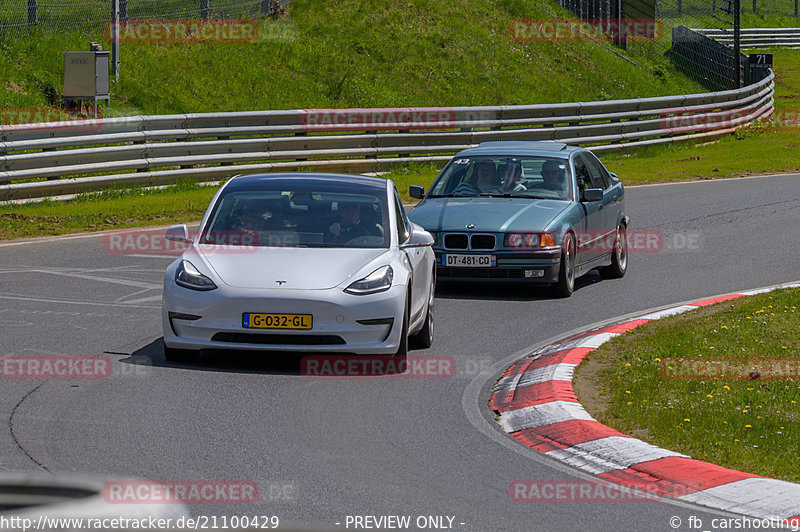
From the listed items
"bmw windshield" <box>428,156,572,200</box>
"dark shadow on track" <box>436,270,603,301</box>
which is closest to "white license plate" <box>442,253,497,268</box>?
"dark shadow on track" <box>436,270,603,301</box>

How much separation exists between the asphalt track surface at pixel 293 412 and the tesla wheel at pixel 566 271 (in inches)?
7.9

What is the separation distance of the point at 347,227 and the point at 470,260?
323 cm

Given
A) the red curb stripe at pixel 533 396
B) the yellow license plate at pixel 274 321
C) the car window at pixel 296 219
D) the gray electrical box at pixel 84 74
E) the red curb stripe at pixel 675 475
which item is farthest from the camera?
the gray electrical box at pixel 84 74

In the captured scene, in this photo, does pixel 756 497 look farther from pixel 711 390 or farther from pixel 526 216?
pixel 526 216

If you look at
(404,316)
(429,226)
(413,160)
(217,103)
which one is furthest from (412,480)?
(217,103)

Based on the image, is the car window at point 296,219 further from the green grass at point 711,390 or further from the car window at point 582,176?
the car window at point 582,176

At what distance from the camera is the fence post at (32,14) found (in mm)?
27109

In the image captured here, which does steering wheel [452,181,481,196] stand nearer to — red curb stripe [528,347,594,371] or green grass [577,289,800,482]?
green grass [577,289,800,482]

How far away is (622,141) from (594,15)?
1865 cm

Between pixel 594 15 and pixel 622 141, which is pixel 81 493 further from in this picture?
pixel 594 15

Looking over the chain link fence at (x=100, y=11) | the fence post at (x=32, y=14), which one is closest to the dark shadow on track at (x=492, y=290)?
the chain link fence at (x=100, y=11)

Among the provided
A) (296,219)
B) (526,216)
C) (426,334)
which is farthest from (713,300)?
(296,219)

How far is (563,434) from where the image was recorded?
7.61 meters

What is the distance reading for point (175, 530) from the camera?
3.18 metres
